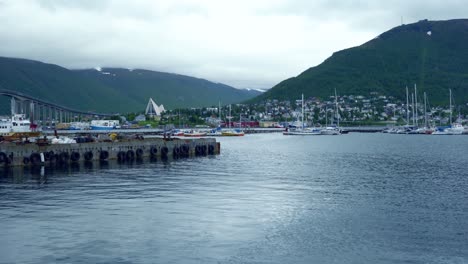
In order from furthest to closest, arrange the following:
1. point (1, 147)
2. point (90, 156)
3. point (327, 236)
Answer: point (90, 156)
point (1, 147)
point (327, 236)

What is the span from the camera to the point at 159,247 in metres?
28.6

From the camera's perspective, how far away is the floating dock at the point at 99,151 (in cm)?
7000

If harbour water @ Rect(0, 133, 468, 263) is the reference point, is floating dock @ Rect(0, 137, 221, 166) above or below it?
above

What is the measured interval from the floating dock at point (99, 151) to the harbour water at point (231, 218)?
29.1ft

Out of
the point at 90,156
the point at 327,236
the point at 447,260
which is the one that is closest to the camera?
the point at 447,260

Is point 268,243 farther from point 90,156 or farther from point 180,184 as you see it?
point 90,156

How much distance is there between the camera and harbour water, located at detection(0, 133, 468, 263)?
90.4ft

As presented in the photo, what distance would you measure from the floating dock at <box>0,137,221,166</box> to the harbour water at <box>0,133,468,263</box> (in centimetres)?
888

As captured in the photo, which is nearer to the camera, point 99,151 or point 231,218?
point 231,218

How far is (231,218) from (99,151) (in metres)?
49.3

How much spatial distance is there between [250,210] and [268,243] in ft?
29.2

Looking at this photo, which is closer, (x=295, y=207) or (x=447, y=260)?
(x=447, y=260)

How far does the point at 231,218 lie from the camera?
3562cm

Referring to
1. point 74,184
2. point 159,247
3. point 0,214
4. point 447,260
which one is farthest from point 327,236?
point 74,184
